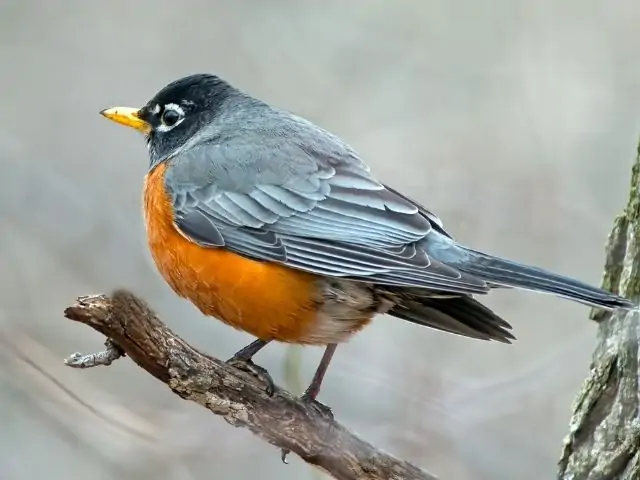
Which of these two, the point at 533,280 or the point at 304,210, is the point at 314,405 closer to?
the point at 304,210

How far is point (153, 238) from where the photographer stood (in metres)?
4.55

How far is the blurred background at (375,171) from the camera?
4805 mm

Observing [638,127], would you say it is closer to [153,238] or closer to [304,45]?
[304,45]

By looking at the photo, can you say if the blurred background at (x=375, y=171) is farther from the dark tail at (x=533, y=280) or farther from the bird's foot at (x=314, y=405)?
the dark tail at (x=533, y=280)

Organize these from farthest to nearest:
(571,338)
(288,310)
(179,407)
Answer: (571,338) → (179,407) → (288,310)

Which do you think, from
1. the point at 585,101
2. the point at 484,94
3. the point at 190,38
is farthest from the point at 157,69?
the point at 585,101

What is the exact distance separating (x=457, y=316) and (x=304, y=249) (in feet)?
2.20

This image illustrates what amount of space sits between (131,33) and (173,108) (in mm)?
2642

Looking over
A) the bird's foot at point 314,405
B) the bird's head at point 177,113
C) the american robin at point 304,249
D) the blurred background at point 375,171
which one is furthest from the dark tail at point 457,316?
the bird's head at point 177,113

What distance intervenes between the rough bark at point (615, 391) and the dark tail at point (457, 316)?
0.38 meters

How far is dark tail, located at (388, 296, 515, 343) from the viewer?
4176mm

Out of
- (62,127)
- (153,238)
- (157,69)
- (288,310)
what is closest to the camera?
(288,310)

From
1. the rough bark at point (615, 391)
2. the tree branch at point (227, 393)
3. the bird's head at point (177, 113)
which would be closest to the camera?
the tree branch at point (227, 393)

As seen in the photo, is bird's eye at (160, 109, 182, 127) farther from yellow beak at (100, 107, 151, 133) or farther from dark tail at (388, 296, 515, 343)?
dark tail at (388, 296, 515, 343)
